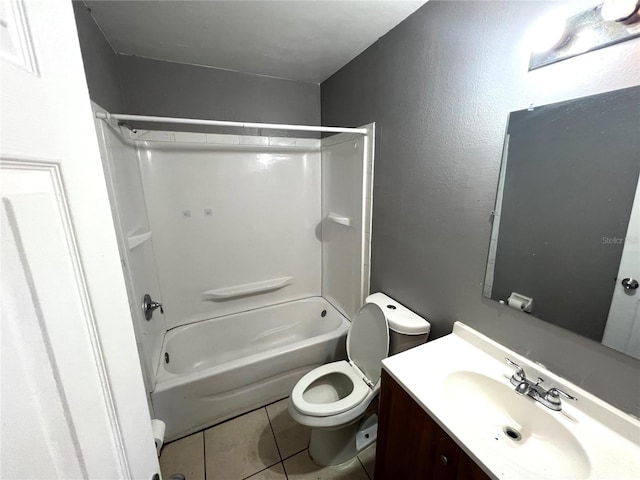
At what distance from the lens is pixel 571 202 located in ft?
2.77

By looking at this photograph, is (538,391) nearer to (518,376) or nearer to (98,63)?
(518,376)

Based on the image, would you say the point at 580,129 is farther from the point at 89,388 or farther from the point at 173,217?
the point at 173,217

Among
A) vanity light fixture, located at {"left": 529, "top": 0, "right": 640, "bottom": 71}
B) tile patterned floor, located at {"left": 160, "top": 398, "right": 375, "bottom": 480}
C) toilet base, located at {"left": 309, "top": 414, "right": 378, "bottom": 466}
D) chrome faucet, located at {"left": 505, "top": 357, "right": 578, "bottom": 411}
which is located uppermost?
vanity light fixture, located at {"left": 529, "top": 0, "right": 640, "bottom": 71}

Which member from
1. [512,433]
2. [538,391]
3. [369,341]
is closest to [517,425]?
[512,433]

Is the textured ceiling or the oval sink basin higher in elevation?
the textured ceiling

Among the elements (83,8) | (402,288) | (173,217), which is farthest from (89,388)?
(173,217)

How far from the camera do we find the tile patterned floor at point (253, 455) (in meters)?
1.42

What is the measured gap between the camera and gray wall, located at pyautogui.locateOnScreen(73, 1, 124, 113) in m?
1.14

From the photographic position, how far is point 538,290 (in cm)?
95

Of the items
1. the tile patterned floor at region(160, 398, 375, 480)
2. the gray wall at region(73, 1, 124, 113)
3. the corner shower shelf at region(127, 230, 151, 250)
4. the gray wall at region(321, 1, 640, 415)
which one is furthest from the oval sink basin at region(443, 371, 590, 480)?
the gray wall at region(73, 1, 124, 113)

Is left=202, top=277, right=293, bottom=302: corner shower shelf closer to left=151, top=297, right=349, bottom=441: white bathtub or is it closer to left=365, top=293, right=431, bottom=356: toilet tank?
left=151, top=297, right=349, bottom=441: white bathtub

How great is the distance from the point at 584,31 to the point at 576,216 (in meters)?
0.55

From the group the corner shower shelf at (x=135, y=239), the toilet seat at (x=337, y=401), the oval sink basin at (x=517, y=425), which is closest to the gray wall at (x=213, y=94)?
the corner shower shelf at (x=135, y=239)

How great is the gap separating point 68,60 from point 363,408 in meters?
1.63
